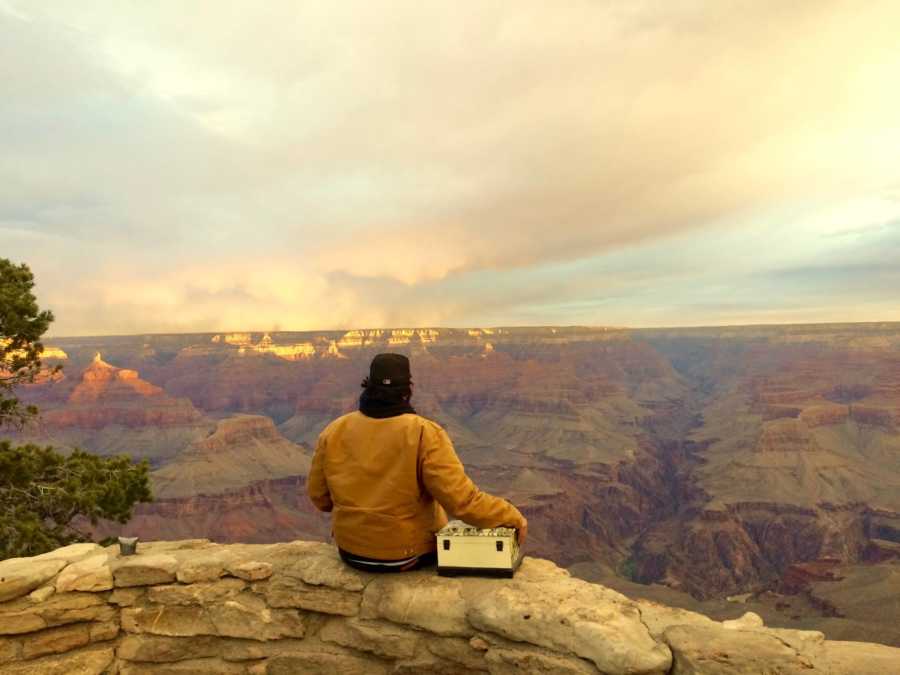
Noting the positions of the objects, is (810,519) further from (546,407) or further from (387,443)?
(387,443)

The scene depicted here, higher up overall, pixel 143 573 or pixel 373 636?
pixel 143 573

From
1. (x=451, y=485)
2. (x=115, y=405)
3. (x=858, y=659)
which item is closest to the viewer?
(x=858, y=659)

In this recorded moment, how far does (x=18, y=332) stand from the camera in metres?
13.0

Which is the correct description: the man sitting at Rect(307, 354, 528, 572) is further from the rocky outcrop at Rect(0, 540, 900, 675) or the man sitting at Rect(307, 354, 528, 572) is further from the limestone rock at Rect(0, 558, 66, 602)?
the limestone rock at Rect(0, 558, 66, 602)

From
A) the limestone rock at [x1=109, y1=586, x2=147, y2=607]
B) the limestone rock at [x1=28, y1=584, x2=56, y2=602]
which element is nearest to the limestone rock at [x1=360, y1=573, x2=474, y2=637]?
the limestone rock at [x1=109, y1=586, x2=147, y2=607]

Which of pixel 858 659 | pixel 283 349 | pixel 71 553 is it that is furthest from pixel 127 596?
pixel 283 349

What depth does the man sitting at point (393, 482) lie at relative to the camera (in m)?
4.09

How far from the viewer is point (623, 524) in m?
97.0

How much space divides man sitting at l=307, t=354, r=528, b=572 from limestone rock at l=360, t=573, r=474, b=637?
0.14 meters

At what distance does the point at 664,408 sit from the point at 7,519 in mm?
185147

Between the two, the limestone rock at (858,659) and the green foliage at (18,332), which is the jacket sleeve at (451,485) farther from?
the green foliage at (18,332)

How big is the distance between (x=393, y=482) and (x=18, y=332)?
511 inches

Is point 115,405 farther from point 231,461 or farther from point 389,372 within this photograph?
point 389,372

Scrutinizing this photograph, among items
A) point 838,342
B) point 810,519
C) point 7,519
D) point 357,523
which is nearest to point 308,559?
point 357,523
